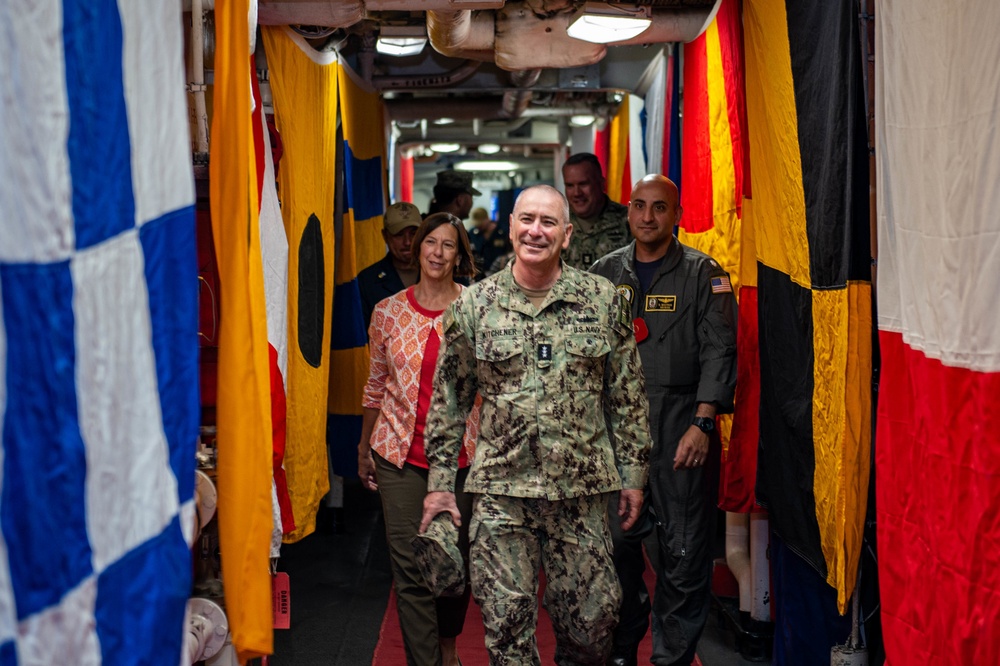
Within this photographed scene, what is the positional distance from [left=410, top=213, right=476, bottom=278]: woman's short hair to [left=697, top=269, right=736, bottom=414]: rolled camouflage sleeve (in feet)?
2.81

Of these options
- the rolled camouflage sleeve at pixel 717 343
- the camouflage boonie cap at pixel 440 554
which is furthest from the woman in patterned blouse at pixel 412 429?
the rolled camouflage sleeve at pixel 717 343

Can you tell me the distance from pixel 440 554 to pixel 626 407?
2.24ft

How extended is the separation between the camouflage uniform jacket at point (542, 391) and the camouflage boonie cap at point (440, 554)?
11cm

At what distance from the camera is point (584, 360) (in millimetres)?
A: 2973

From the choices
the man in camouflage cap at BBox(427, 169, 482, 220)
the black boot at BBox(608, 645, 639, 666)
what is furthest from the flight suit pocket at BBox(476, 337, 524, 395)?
the man in camouflage cap at BBox(427, 169, 482, 220)

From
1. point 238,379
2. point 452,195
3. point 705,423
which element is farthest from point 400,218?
point 238,379

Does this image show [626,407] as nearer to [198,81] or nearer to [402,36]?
[198,81]

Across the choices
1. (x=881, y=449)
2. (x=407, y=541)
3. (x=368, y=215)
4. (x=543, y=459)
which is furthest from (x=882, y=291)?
(x=368, y=215)

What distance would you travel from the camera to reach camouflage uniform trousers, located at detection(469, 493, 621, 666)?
115 inches

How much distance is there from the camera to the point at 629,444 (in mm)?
3074

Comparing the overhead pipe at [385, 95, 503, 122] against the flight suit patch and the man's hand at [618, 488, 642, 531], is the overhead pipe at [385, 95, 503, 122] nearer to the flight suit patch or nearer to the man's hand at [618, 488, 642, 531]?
the flight suit patch

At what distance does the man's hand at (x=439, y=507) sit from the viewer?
2979 millimetres

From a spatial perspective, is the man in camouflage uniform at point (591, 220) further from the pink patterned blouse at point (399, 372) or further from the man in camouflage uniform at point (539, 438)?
the man in camouflage uniform at point (539, 438)

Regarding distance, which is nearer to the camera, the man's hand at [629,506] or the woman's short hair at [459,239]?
the man's hand at [629,506]
